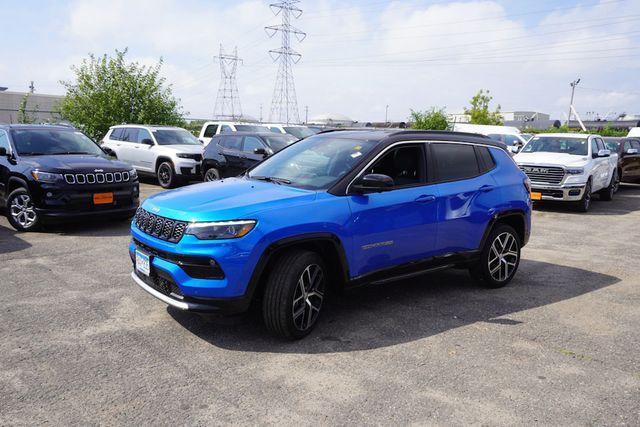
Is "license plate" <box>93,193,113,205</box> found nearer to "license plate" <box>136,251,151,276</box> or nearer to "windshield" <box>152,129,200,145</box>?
"license plate" <box>136,251,151,276</box>

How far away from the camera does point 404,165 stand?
16.6 feet

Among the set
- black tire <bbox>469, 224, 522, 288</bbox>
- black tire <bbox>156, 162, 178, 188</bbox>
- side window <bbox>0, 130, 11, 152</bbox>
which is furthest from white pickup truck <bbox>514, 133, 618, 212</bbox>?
side window <bbox>0, 130, 11, 152</bbox>

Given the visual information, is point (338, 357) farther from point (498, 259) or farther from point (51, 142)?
point (51, 142)

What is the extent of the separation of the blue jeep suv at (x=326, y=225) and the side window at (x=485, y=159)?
0.05 ft

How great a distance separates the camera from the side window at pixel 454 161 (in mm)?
5266

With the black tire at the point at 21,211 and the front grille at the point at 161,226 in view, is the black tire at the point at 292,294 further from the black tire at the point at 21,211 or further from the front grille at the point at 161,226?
the black tire at the point at 21,211

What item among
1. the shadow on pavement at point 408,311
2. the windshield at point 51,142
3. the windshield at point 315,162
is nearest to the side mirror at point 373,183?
the windshield at point 315,162

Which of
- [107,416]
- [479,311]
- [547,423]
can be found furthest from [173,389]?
[479,311]

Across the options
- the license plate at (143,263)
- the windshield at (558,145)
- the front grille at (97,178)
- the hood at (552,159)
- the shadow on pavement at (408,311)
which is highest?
the windshield at (558,145)

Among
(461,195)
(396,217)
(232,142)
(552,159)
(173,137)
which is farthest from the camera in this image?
(173,137)

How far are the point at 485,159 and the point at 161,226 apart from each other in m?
3.64

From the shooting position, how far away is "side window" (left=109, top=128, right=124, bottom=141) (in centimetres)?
1617

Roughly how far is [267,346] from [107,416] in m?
1.36

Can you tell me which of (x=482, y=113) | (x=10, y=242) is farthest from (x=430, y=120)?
(x=10, y=242)
